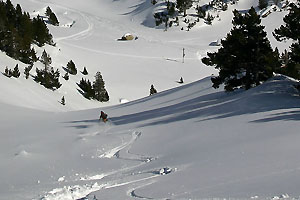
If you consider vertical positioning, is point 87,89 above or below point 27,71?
below

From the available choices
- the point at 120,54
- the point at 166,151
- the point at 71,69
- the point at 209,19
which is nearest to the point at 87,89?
the point at 71,69

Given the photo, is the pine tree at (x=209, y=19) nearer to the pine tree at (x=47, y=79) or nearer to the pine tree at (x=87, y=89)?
the pine tree at (x=87, y=89)

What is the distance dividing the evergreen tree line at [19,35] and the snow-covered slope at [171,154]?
18493 millimetres

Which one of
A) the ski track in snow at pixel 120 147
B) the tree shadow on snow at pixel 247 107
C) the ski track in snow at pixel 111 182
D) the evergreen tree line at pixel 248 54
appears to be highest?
the evergreen tree line at pixel 248 54

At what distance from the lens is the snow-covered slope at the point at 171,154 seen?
5.89 meters

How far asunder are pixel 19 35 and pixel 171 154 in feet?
97.6

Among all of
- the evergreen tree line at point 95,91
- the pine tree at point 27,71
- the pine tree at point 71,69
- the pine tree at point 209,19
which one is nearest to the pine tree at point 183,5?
the pine tree at point 209,19

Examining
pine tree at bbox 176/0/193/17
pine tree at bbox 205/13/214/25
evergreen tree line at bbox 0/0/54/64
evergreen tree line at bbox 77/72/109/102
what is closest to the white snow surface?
evergreen tree line at bbox 0/0/54/64

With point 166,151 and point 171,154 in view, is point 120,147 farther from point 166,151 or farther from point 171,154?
point 171,154

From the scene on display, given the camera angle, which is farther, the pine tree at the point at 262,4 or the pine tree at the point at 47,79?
the pine tree at the point at 262,4

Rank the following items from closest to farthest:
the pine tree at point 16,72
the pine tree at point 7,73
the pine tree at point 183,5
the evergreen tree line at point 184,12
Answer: the pine tree at point 7,73, the pine tree at point 16,72, the evergreen tree line at point 184,12, the pine tree at point 183,5

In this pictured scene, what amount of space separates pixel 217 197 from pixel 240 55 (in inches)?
456

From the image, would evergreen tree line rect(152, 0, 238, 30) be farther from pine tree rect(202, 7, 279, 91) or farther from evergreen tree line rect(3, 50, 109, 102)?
pine tree rect(202, 7, 279, 91)

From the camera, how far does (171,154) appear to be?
8.70 meters
